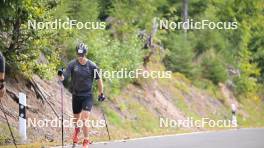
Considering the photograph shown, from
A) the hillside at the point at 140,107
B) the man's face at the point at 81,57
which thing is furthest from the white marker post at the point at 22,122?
the man's face at the point at 81,57

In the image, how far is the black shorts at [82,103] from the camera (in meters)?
11.5

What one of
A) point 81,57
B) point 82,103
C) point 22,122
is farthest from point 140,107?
point 81,57

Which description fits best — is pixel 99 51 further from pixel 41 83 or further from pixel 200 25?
pixel 200 25

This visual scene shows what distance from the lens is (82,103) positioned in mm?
11570

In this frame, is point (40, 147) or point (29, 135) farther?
point (29, 135)

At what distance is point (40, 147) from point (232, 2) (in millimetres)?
31756

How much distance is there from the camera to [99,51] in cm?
1923

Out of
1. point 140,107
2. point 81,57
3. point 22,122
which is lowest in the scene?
point 140,107

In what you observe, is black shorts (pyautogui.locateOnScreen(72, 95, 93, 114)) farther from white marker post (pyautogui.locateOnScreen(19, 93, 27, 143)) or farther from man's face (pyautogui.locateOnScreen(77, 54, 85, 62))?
white marker post (pyautogui.locateOnScreen(19, 93, 27, 143))

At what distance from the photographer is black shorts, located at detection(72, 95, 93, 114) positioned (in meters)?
11.5

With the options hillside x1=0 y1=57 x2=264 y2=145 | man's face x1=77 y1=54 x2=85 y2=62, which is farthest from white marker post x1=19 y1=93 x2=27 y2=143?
man's face x1=77 y1=54 x2=85 y2=62

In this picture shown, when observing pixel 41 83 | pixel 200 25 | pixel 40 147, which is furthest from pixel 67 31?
pixel 200 25

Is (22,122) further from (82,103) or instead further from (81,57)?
(81,57)

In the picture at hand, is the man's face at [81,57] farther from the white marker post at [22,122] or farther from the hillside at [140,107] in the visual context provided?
the hillside at [140,107]
